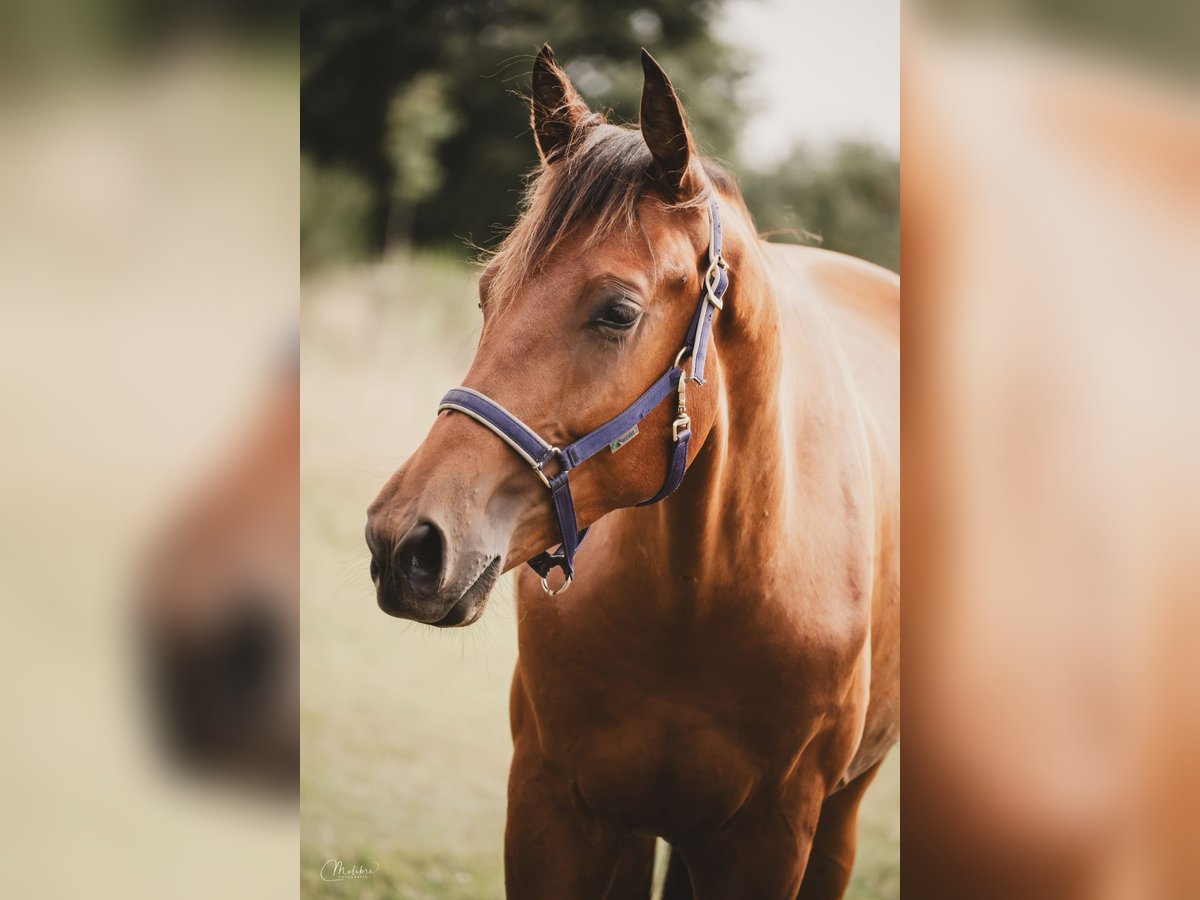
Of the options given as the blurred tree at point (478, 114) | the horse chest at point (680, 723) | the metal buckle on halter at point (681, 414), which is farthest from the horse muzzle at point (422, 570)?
the blurred tree at point (478, 114)

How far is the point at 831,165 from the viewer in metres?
2.59

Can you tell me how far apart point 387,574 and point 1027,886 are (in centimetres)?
192

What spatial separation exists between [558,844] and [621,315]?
3.77 feet

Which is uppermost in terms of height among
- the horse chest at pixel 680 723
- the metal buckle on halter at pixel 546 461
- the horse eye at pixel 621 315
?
the horse eye at pixel 621 315

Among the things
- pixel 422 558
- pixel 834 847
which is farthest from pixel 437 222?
pixel 834 847

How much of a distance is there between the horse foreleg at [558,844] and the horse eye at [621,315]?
1009 mm

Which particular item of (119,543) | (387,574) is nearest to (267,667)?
(119,543)

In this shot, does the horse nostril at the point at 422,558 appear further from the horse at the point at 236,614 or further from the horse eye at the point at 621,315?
the horse at the point at 236,614

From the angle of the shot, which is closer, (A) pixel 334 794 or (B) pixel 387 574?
(B) pixel 387 574

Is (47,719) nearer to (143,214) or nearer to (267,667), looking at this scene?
(267,667)

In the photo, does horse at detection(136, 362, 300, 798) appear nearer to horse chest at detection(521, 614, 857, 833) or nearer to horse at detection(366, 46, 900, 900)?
horse at detection(366, 46, 900, 900)

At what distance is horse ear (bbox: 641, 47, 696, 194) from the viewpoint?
1600mm

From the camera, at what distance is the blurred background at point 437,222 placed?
8.36ft

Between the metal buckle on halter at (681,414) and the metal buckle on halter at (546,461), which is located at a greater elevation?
the metal buckle on halter at (681,414)
